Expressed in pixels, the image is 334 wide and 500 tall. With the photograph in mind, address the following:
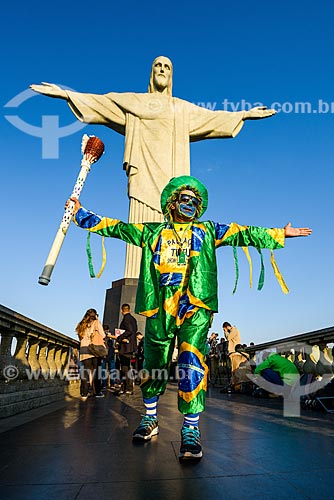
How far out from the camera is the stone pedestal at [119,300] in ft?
41.6

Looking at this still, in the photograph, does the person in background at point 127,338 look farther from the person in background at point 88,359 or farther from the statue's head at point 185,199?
the statue's head at point 185,199

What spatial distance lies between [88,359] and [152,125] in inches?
410

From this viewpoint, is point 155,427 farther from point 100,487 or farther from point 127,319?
point 127,319

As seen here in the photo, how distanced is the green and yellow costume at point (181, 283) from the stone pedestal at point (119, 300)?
9444 millimetres

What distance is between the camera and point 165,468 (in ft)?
6.72

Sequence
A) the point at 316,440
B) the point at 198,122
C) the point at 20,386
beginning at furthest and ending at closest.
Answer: the point at 198,122, the point at 20,386, the point at 316,440

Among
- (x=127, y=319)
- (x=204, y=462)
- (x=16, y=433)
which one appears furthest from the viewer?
(x=127, y=319)

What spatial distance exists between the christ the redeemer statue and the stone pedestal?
1.51ft

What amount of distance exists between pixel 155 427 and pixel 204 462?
3.00ft

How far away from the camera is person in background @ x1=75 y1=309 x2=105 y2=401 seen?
712 cm

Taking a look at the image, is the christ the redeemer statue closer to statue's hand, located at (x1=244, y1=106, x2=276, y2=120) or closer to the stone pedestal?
statue's hand, located at (x1=244, y1=106, x2=276, y2=120)

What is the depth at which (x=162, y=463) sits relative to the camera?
7.07 feet

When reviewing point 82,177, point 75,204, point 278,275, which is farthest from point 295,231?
point 82,177

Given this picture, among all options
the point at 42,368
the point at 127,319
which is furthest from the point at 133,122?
the point at 42,368
